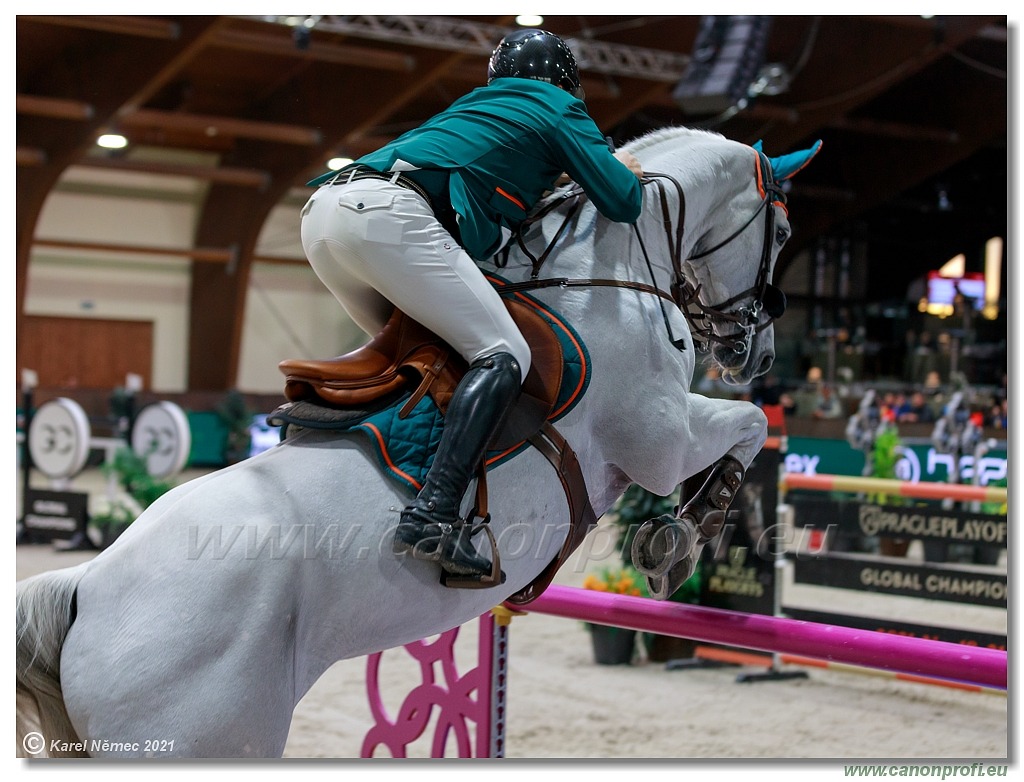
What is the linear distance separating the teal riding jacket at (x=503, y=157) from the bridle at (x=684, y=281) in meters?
0.13

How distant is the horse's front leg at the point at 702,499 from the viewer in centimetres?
235

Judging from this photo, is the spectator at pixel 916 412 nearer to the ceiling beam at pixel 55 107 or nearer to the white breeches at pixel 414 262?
the ceiling beam at pixel 55 107

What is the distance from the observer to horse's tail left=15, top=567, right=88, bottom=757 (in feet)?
5.90

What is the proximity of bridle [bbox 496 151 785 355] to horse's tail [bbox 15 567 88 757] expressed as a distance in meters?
1.04

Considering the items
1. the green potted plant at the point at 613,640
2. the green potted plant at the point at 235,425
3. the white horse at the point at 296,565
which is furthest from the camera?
the green potted plant at the point at 235,425

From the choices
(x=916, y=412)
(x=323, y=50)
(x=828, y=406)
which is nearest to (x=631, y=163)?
(x=323, y=50)

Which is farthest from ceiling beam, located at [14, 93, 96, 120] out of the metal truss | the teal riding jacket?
the teal riding jacket

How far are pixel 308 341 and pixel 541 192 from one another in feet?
51.6

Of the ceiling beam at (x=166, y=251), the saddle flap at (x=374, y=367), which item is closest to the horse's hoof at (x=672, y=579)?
the saddle flap at (x=374, y=367)

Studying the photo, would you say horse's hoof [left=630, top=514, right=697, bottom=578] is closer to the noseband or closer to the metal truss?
the noseband

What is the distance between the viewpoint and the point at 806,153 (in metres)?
2.70

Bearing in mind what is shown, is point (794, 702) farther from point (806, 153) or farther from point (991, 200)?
point (991, 200)

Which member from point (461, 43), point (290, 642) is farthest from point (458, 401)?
point (461, 43)

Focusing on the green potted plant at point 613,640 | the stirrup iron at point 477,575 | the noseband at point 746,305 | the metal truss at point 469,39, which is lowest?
the green potted plant at point 613,640
